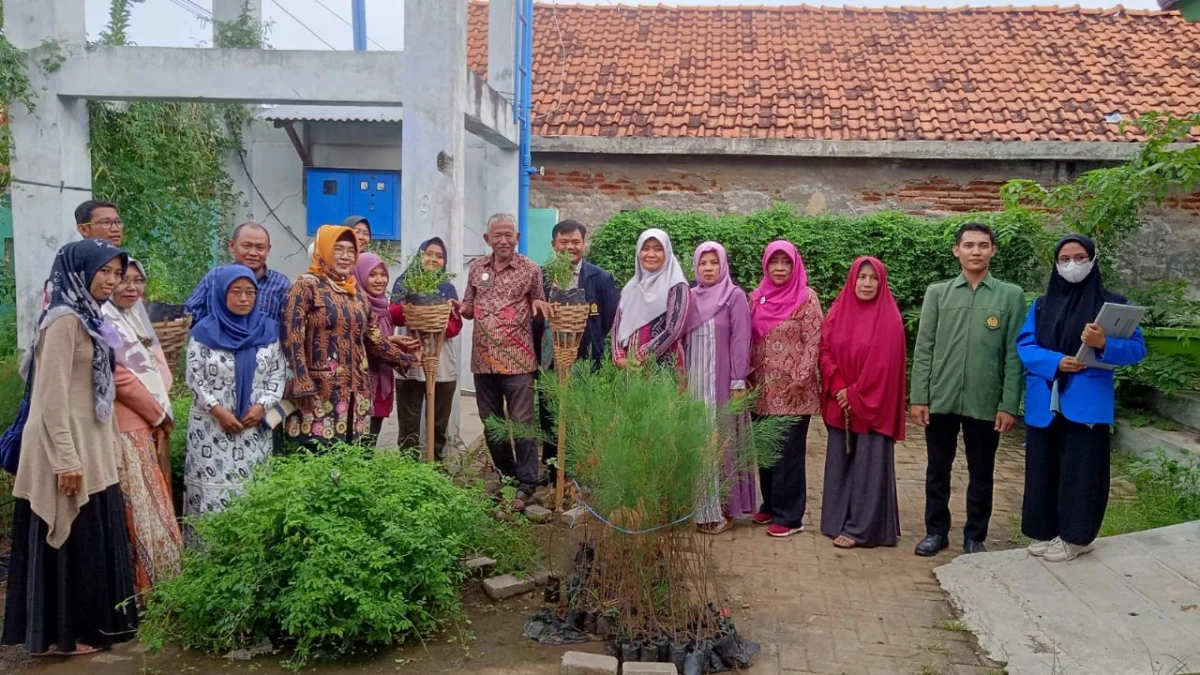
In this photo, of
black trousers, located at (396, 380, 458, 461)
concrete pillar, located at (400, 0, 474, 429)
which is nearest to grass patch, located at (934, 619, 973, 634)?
black trousers, located at (396, 380, 458, 461)

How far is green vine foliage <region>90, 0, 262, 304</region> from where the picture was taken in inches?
294

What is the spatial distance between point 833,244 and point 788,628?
19.4 ft

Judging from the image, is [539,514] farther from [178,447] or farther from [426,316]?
[178,447]

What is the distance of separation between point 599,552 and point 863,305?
2.27 m

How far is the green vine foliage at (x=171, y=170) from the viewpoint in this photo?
7477 mm

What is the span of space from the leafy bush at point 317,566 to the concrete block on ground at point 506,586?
0.38m

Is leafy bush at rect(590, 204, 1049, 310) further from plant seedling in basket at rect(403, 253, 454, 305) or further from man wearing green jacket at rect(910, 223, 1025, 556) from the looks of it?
plant seedling in basket at rect(403, 253, 454, 305)

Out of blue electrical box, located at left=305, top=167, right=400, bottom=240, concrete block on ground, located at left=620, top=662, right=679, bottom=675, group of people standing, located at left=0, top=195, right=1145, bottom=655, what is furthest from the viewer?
blue electrical box, located at left=305, top=167, right=400, bottom=240

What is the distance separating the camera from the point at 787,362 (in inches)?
215

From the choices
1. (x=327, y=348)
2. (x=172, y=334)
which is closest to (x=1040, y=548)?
(x=327, y=348)

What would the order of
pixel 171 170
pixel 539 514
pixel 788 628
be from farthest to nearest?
pixel 171 170, pixel 539 514, pixel 788 628

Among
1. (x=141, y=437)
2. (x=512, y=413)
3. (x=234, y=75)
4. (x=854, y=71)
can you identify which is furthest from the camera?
(x=854, y=71)

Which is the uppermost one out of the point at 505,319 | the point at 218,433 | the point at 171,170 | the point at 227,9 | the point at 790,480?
the point at 227,9

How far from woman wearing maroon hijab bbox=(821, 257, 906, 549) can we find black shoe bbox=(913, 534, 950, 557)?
18 cm
